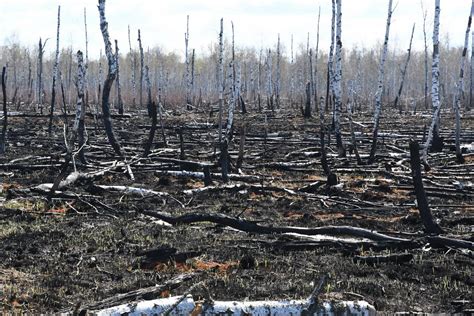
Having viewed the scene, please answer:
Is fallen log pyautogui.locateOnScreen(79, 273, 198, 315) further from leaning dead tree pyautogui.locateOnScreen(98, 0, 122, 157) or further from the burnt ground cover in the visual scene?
leaning dead tree pyautogui.locateOnScreen(98, 0, 122, 157)

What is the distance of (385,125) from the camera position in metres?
27.5

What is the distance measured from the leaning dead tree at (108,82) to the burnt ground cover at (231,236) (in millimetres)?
467

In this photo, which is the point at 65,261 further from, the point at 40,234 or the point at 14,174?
the point at 14,174

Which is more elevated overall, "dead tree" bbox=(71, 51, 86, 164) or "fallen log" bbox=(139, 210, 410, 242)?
"dead tree" bbox=(71, 51, 86, 164)

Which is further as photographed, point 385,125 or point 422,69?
point 422,69

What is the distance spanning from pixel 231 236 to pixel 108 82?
9.27 metres

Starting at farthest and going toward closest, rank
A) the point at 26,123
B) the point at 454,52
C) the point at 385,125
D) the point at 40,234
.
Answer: the point at 454,52
the point at 385,125
the point at 26,123
the point at 40,234

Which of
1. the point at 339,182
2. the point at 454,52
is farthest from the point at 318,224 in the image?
the point at 454,52

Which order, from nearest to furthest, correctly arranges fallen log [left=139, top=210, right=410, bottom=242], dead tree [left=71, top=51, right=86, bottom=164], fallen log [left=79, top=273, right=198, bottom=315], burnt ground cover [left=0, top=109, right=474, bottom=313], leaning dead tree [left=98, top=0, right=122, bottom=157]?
fallen log [left=79, top=273, right=198, bottom=315]
burnt ground cover [left=0, top=109, right=474, bottom=313]
fallen log [left=139, top=210, right=410, bottom=242]
dead tree [left=71, top=51, right=86, bottom=164]
leaning dead tree [left=98, top=0, right=122, bottom=157]

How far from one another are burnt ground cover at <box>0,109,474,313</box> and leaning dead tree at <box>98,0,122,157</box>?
1.53 feet

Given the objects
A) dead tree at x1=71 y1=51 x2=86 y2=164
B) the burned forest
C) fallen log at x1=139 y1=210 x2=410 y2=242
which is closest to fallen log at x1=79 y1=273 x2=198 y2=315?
the burned forest

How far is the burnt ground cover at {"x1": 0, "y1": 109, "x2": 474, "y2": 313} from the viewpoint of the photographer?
18.4 ft

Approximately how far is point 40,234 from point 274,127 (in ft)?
60.1

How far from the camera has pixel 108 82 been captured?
16.0 m
